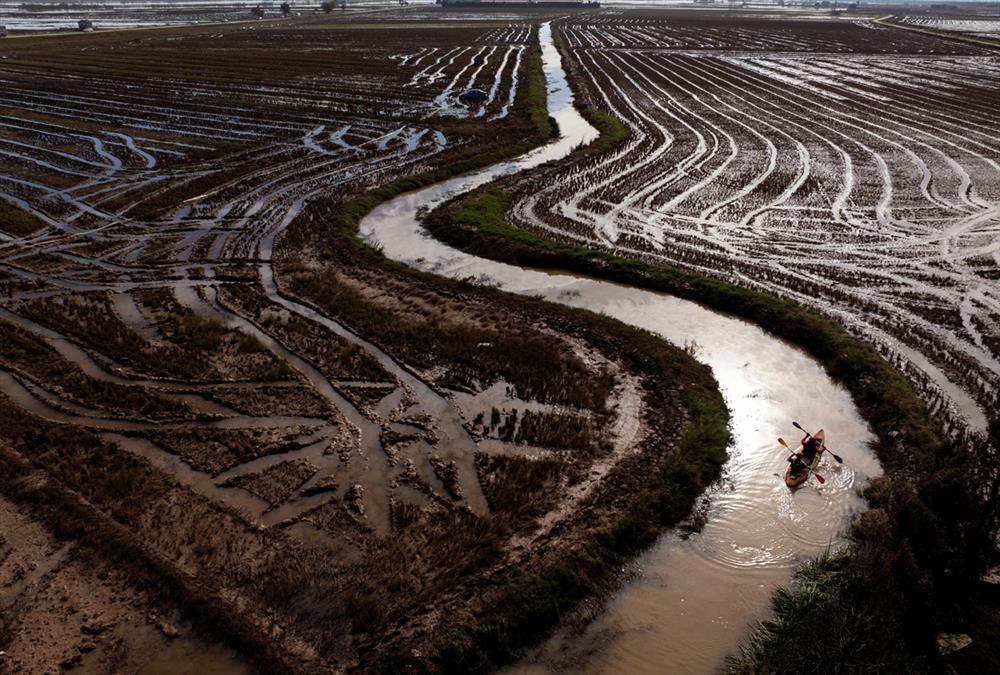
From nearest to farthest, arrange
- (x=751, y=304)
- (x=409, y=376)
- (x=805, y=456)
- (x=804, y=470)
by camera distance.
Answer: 1. (x=804, y=470)
2. (x=805, y=456)
3. (x=409, y=376)
4. (x=751, y=304)

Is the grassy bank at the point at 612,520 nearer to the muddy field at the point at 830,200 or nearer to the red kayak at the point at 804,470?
the red kayak at the point at 804,470

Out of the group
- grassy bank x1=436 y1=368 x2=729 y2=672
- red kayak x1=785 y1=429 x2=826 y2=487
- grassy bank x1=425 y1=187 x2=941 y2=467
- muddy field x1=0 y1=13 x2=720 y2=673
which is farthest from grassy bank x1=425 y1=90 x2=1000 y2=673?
muddy field x1=0 y1=13 x2=720 y2=673

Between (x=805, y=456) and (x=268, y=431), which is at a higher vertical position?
(x=268, y=431)

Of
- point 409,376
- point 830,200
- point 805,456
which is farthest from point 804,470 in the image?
point 830,200

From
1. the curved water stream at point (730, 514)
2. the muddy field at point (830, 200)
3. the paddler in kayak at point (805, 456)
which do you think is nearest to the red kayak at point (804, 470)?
the paddler in kayak at point (805, 456)

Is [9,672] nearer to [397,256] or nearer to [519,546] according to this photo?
[519,546]

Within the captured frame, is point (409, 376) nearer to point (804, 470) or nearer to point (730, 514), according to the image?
point (730, 514)
